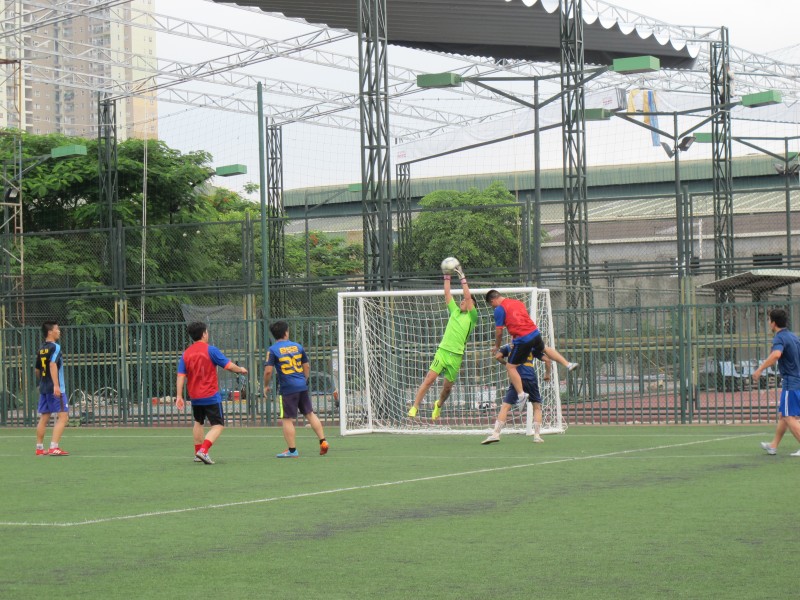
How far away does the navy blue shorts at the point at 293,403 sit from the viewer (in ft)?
51.4

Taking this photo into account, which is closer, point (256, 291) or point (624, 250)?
point (256, 291)

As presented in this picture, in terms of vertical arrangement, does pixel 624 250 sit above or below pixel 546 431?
above

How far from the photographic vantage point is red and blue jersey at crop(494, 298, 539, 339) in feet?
55.4

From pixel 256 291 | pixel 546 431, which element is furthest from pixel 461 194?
pixel 546 431

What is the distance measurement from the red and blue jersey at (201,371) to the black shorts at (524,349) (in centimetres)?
387

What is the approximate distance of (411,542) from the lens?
8.40 meters

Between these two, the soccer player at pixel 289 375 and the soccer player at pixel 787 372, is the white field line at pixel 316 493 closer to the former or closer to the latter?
the soccer player at pixel 787 372

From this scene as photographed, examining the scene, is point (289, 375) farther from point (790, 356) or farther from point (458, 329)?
point (790, 356)

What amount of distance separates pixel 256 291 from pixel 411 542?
2020cm

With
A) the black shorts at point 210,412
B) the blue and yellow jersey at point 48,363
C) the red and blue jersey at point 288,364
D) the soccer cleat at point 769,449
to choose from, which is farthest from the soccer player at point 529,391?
the blue and yellow jersey at point 48,363

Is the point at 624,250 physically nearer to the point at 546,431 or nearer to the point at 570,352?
the point at 570,352

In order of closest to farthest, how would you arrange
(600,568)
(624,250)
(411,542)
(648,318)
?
(600,568), (411,542), (648,318), (624,250)

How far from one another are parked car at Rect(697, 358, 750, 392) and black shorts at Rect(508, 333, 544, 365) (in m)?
6.27

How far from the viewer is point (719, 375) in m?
22.6
